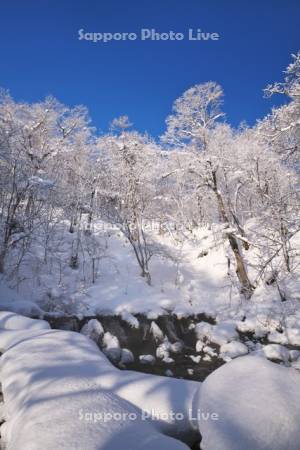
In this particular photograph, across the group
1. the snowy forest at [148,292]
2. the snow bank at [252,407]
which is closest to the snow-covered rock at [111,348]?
the snowy forest at [148,292]

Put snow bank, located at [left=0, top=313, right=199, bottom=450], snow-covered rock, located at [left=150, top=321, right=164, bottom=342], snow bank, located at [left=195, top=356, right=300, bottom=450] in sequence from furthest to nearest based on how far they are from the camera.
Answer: snow-covered rock, located at [left=150, top=321, right=164, bottom=342] < snow bank, located at [left=0, top=313, right=199, bottom=450] < snow bank, located at [left=195, top=356, right=300, bottom=450]

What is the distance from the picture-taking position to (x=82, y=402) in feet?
11.9

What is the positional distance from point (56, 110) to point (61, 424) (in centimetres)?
2196

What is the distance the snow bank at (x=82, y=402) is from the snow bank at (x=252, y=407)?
0.47 metres

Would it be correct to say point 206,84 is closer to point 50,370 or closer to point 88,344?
point 88,344

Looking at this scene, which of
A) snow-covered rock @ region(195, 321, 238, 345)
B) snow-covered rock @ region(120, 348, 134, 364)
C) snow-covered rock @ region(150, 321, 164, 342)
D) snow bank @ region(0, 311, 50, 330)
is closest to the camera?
snow bank @ region(0, 311, 50, 330)

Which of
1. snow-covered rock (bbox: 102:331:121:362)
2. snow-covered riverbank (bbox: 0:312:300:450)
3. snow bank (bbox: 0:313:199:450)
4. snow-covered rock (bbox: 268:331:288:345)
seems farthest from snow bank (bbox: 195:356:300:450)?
snow-covered rock (bbox: 268:331:288:345)

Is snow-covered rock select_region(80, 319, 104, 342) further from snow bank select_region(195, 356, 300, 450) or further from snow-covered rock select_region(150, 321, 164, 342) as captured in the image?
snow bank select_region(195, 356, 300, 450)

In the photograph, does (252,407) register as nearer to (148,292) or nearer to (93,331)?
(93,331)

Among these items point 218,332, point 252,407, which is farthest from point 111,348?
point 252,407

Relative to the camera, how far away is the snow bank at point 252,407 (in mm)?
2947

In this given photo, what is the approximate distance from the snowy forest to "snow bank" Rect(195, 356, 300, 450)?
0.6 inches

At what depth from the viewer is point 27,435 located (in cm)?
310

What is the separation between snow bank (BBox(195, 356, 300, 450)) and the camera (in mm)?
2947
